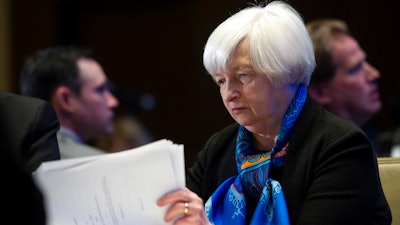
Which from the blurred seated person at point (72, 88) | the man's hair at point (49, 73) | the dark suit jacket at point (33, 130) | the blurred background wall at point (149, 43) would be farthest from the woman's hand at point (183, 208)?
the blurred background wall at point (149, 43)

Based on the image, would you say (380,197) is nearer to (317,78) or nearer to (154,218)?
(154,218)

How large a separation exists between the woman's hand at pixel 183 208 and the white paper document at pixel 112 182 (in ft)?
0.06

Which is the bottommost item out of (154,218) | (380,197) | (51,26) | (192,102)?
(192,102)

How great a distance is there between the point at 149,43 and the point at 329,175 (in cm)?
485

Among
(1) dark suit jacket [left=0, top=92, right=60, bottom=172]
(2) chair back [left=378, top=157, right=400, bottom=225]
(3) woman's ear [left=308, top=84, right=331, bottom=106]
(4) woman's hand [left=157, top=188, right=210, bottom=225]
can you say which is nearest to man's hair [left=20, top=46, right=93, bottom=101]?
(3) woman's ear [left=308, top=84, right=331, bottom=106]

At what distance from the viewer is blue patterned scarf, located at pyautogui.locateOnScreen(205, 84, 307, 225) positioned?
1968mm

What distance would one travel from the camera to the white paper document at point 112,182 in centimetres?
167

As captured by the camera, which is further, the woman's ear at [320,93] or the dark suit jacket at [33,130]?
the woman's ear at [320,93]

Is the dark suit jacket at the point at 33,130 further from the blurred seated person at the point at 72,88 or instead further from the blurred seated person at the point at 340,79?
the blurred seated person at the point at 340,79

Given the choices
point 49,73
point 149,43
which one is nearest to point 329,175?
point 49,73

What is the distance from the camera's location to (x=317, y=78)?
3.62 meters

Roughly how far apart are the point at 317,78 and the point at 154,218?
2019mm

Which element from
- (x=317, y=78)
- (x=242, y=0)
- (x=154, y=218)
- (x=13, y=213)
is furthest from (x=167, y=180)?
(x=242, y=0)

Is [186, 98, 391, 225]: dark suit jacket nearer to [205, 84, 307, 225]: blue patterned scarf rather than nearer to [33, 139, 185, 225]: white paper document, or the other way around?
[205, 84, 307, 225]: blue patterned scarf
